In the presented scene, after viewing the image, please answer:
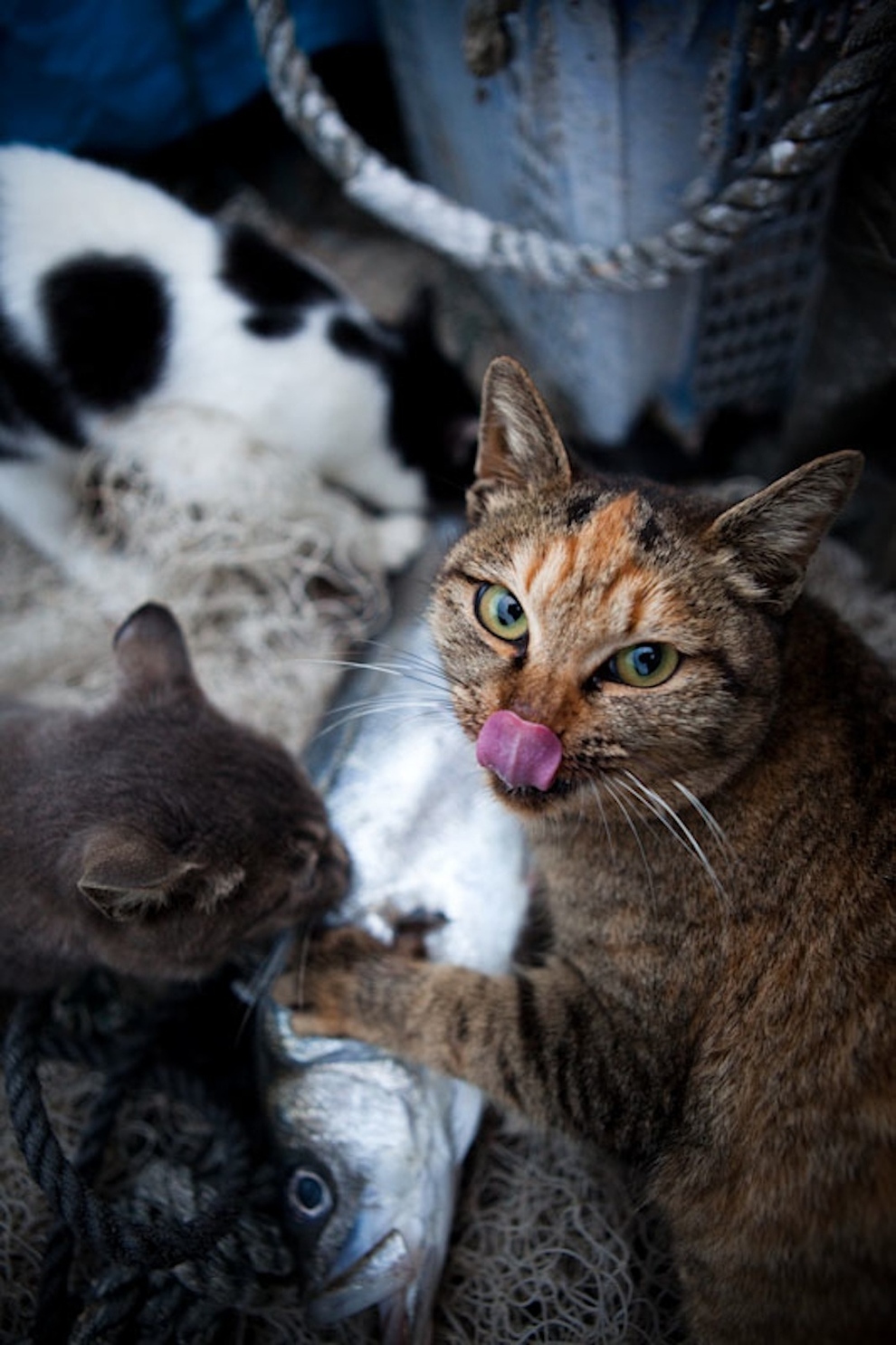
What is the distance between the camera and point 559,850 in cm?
175

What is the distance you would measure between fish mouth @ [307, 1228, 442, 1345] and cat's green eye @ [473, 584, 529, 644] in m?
1.03

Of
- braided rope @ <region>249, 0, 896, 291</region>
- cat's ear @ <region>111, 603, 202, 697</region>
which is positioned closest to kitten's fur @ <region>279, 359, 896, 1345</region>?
cat's ear @ <region>111, 603, 202, 697</region>

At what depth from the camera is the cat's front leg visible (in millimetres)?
1581

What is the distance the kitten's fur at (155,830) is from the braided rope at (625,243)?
120cm

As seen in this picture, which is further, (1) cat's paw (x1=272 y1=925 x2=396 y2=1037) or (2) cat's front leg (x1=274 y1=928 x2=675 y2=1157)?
(1) cat's paw (x1=272 y1=925 x2=396 y2=1037)

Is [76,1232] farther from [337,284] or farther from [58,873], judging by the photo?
[337,284]

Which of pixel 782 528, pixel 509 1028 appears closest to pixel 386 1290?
pixel 509 1028

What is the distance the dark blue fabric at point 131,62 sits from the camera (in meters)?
2.72

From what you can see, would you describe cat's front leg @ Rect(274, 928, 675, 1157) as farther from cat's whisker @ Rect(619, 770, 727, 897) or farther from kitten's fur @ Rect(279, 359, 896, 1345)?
cat's whisker @ Rect(619, 770, 727, 897)

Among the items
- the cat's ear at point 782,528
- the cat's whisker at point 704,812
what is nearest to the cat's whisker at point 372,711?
the cat's whisker at point 704,812

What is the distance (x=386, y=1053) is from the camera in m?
1.79

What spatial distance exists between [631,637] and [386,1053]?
91 centimetres

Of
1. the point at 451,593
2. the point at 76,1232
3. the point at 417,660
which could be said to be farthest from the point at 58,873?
the point at 451,593

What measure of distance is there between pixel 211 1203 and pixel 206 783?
76cm
